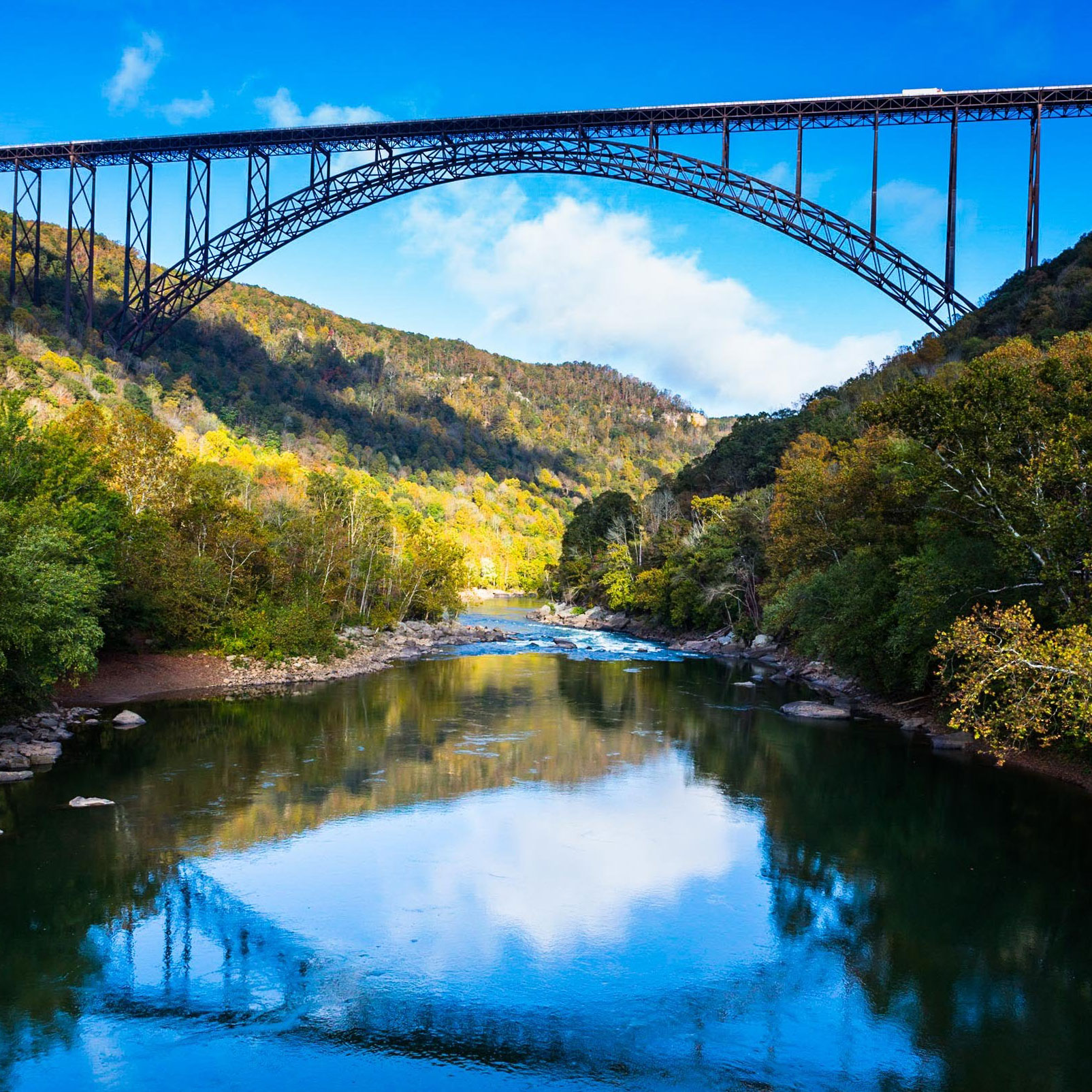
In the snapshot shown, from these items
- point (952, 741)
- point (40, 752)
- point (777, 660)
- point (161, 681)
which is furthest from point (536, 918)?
point (777, 660)

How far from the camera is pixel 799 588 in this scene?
1328 inches

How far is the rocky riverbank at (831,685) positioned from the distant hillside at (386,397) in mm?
38413

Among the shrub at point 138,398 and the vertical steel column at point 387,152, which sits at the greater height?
the vertical steel column at point 387,152

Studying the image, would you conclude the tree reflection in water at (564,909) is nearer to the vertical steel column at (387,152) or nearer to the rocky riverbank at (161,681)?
the rocky riverbank at (161,681)

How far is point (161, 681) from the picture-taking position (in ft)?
105

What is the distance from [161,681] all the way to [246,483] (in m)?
21.9

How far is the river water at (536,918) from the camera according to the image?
396 inches

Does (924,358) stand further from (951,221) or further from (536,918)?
(536,918)

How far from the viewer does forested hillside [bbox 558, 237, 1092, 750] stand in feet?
55.0

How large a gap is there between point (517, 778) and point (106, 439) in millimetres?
23256

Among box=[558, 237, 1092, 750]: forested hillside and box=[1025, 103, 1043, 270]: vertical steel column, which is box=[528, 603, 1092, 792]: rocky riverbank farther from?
box=[1025, 103, 1043, 270]: vertical steel column

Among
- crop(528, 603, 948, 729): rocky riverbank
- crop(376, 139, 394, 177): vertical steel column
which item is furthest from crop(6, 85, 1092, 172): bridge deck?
crop(528, 603, 948, 729): rocky riverbank

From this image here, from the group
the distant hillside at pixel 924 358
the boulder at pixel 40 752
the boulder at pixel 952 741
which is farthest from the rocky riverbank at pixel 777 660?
the boulder at pixel 40 752

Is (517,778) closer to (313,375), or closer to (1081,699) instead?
(1081,699)
